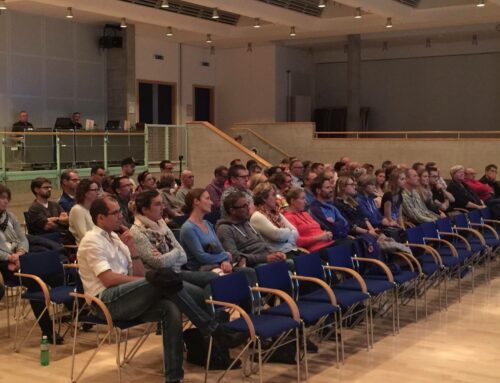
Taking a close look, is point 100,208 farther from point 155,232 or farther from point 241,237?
point 241,237

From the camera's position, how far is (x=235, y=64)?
72.2 feet

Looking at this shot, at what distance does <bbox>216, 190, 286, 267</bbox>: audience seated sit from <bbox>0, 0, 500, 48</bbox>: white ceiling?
9118 mm

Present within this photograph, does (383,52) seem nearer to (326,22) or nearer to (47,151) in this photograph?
(326,22)

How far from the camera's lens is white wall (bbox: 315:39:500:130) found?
21.1m

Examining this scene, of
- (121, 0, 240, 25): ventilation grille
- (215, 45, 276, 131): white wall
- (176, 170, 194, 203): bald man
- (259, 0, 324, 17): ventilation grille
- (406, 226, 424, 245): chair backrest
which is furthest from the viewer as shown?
(215, 45, 276, 131): white wall

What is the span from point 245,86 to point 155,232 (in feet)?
55.0

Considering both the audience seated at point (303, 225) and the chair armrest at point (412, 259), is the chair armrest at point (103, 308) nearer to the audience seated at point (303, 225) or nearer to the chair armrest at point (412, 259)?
the audience seated at point (303, 225)

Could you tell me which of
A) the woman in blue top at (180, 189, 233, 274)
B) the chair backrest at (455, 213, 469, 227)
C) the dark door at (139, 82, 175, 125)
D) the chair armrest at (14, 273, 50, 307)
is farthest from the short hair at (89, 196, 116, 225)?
the dark door at (139, 82, 175, 125)

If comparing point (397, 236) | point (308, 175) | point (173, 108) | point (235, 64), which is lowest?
point (397, 236)

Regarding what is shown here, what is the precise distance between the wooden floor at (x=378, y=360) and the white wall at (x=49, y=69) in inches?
420

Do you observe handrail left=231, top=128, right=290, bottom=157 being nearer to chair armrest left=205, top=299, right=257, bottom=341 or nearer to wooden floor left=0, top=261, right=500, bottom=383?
wooden floor left=0, top=261, right=500, bottom=383

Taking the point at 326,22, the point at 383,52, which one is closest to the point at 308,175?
the point at 326,22

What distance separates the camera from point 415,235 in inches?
302

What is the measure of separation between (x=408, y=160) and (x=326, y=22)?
4.35 meters
